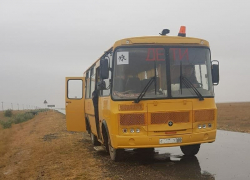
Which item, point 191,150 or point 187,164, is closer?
point 187,164

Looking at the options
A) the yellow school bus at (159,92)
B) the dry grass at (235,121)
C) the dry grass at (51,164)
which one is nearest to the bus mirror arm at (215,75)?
the yellow school bus at (159,92)

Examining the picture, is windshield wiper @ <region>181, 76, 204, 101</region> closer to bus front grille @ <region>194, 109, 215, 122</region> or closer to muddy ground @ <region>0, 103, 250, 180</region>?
bus front grille @ <region>194, 109, 215, 122</region>

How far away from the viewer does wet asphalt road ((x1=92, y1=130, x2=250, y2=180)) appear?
7.13 metres

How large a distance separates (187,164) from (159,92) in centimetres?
202

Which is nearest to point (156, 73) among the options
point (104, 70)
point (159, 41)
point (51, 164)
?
point (159, 41)

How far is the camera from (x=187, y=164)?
8281mm

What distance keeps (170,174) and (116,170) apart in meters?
1.45

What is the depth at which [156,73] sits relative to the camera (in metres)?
7.95

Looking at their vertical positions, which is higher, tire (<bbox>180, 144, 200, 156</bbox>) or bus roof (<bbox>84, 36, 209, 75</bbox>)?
bus roof (<bbox>84, 36, 209, 75</bbox>)

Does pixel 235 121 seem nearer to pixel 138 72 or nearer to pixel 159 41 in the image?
pixel 159 41

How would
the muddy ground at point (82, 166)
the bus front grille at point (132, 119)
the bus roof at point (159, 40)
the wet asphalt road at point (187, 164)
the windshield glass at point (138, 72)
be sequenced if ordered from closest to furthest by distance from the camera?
the wet asphalt road at point (187, 164)
the muddy ground at point (82, 166)
the bus front grille at point (132, 119)
the windshield glass at point (138, 72)
the bus roof at point (159, 40)

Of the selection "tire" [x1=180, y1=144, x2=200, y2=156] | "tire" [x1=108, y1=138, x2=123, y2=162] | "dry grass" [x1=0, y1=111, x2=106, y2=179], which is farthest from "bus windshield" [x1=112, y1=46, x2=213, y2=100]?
"dry grass" [x1=0, y1=111, x2=106, y2=179]

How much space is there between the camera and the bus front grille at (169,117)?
772cm

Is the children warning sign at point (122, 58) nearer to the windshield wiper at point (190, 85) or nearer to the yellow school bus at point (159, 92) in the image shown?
the yellow school bus at point (159, 92)
